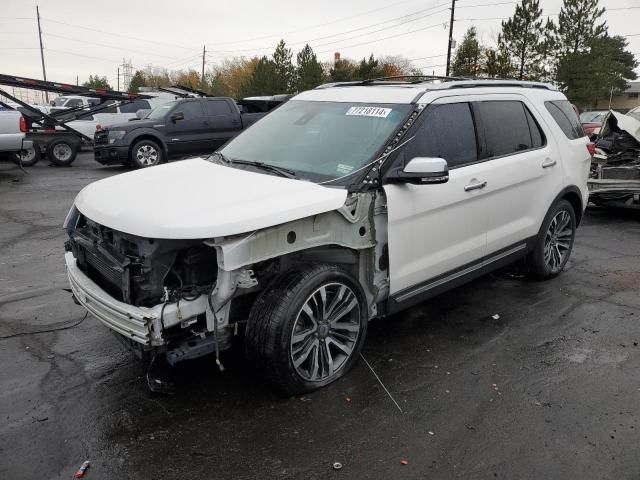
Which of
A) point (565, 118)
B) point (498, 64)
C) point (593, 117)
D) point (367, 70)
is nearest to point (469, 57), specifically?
point (498, 64)

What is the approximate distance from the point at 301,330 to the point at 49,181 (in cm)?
1100

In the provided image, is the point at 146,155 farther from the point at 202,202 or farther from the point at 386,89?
the point at 202,202

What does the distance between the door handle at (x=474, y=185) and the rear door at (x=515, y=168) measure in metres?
0.10

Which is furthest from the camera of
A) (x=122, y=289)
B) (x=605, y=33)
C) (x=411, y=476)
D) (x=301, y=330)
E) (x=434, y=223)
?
(x=605, y=33)

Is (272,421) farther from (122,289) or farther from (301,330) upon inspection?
(122,289)

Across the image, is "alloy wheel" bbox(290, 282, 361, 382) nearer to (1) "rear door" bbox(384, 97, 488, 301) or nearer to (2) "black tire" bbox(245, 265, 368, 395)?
(2) "black tire" bbox(245, 265, 368, 395)

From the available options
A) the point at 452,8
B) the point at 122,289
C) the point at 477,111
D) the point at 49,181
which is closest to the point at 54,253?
the point at 122,289

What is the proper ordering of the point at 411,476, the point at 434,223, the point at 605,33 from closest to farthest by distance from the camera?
the point at 411,476 → the point at 434,223 → the point at 605,33

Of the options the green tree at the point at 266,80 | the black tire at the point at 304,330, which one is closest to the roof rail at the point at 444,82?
the black tire at the point at 304,330

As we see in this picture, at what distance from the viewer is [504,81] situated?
16.2ft

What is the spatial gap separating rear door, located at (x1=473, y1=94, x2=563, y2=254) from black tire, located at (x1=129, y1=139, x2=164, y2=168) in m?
10.5

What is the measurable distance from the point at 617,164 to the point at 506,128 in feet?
16.7

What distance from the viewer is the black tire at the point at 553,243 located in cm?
517

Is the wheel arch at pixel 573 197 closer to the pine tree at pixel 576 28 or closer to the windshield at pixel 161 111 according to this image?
the windshield at pixel 161 111
